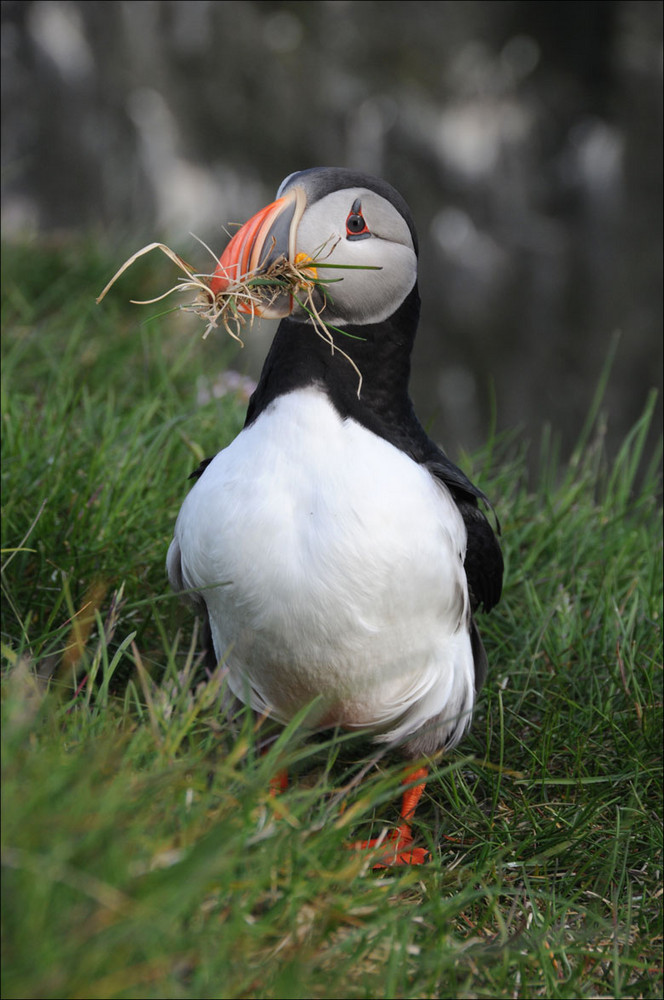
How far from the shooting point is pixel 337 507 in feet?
7.36

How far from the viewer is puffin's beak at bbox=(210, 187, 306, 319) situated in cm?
218

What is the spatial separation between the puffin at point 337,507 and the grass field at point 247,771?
188 mm

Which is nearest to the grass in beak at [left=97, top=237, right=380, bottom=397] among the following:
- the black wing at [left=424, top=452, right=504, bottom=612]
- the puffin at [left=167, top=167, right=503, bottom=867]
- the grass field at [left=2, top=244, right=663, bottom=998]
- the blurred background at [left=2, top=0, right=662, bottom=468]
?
the puffin at [left=167, top=167, right=503, bottom=867]

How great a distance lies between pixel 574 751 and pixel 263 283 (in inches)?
59.0

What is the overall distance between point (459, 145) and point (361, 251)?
21.4ft

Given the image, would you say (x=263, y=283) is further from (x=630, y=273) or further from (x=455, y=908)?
(x=630, y=273)

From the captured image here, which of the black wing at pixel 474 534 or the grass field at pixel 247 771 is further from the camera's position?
the black wing at pixel 474 534

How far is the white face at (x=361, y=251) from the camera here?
226 centimetres

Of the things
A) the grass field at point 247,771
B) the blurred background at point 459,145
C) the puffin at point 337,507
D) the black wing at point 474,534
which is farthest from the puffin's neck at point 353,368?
the blurred background at point 459,145

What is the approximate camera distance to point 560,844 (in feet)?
7.98

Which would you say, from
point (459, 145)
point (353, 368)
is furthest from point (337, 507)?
point (459, 145)

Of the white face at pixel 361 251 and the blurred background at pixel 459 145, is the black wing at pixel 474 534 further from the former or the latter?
the blurred background at pixel 459 145

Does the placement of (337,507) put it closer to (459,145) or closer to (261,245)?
(261,245)

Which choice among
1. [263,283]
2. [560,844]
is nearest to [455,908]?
[560,844]
